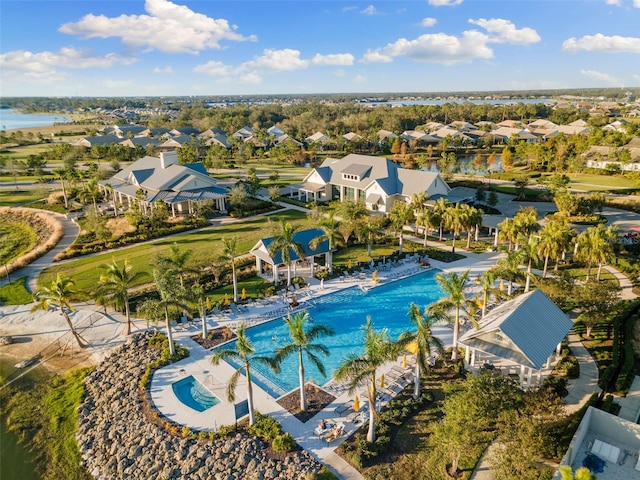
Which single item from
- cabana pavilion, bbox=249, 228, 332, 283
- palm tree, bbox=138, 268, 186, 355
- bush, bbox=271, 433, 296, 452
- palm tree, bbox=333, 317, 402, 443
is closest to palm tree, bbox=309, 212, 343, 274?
cabana pavilion, bbox=249, 228, 332, 283

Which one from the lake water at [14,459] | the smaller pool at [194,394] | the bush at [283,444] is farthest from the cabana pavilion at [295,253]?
the lake water at [14,459]

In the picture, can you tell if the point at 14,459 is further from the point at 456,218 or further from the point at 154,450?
the point at 456,218

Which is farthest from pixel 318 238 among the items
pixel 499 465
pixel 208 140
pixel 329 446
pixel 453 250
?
pixel 208 140

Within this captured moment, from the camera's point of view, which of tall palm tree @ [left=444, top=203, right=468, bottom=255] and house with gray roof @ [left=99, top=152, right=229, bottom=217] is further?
house with gray roof @ [left=99, top=152, right=229, bottom=217]

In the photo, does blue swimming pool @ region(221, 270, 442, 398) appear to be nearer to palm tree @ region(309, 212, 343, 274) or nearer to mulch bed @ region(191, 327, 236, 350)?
mulch bed @ region(191, 327, 236, 350)

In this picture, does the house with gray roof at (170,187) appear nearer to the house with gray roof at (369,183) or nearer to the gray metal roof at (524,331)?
the house with gray roof at (369,183)

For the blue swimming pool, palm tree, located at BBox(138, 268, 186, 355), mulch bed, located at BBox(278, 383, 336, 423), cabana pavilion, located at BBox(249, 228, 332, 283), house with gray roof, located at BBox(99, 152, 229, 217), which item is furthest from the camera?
house with gray roof, located at BBox(99, 152, 229, 217)
